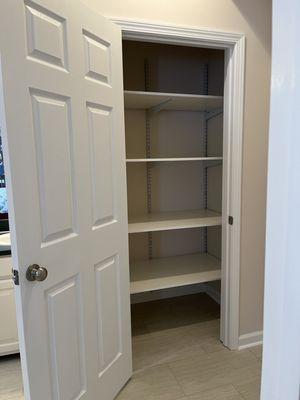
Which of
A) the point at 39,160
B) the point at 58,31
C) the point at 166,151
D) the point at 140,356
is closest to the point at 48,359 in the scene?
the point at 39,160

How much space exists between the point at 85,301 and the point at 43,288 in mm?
311

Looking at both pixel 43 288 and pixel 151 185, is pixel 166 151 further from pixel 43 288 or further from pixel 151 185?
pixel 43 288

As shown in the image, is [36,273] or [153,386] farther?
[153,386]

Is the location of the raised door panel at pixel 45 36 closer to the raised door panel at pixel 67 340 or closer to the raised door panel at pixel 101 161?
the raised door panel at pixel 101 161

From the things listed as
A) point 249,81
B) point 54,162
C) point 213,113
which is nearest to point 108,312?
point 54,162

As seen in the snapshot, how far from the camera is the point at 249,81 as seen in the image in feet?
6.35

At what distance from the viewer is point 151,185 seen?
107 inches

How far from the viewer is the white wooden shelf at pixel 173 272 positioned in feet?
7.30

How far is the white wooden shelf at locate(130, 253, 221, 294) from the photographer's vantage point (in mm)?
2227

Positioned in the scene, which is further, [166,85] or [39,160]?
[166,85]

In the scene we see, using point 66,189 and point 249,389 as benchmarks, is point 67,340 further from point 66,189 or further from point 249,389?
point 249,389

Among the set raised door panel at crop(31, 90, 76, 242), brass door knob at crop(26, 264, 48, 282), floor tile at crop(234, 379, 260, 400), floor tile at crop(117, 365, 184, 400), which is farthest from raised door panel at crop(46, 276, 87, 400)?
floor tile at crop(234, 379, 260, 400)

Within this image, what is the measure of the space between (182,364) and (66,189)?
1492 millimetres

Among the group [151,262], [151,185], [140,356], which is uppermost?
[151,185]
